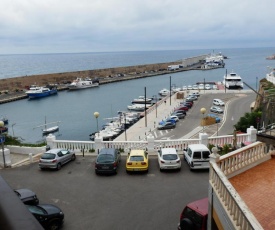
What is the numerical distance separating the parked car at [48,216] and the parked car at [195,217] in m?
4.30

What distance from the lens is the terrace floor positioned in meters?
7.54

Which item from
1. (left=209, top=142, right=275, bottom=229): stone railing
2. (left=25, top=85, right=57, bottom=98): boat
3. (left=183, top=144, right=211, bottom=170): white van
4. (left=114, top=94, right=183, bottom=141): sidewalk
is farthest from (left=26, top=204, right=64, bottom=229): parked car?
(left=25, top=85, right=57, bottom=98): boat

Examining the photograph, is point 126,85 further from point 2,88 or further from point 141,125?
point 141,125

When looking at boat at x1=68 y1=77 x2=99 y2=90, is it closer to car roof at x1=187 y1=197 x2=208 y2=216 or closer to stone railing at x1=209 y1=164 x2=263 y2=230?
car roof at x1=187 y1=197 x2=208 y2=216

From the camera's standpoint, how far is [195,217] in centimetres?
965

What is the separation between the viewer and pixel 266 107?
10.4 meters

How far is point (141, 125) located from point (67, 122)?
24.8 meters

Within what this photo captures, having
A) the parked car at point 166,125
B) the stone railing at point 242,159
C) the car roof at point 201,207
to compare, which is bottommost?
the parked car at point 166,125

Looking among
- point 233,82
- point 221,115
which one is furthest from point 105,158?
point 233,82

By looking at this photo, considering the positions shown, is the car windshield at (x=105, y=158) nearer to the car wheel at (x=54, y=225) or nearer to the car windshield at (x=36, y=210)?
the car wheel at (x=54, y=225)

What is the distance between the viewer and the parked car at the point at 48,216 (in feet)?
35.3

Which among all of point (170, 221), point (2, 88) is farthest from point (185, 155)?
point (2, 88)

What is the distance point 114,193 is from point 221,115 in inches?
1560

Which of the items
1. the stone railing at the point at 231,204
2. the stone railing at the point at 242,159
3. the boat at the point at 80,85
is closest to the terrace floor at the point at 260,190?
the stone railing at the point at 242,159
